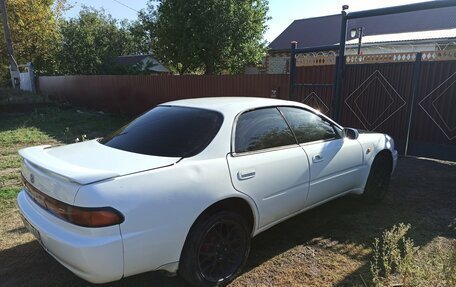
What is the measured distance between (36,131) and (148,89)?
4560 mm

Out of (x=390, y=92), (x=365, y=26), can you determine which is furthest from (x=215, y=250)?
(x=365, y=26)

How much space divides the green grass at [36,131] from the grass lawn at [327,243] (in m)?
0.08

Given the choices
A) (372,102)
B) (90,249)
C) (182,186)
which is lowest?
(90,249)

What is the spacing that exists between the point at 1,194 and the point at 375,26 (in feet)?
77.7

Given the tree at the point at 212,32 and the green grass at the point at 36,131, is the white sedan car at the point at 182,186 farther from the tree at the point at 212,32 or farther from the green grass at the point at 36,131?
the tree at the point at 212,32

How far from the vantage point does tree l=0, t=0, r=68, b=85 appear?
2853cm

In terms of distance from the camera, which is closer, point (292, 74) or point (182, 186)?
point (182, 186)

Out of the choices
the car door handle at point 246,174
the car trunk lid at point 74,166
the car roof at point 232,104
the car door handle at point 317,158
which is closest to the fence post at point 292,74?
the car roof at point 232,104

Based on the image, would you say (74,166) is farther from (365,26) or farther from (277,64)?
(277,64)

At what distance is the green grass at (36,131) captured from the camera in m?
6.32

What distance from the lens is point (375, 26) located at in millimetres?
23828

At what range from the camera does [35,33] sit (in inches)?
1168

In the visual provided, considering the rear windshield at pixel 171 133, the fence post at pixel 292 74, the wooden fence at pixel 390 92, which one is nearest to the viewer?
the rear windshield at pixel 171 133

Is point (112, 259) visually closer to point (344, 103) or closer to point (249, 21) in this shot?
point (344, 103)
